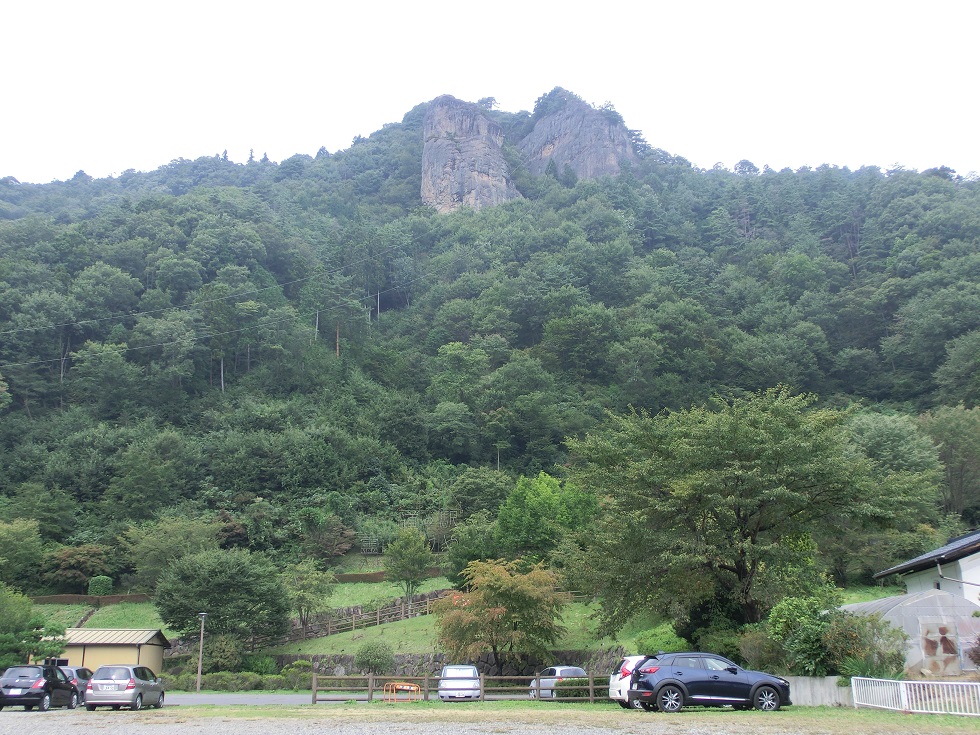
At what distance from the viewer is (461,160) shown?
11625cm

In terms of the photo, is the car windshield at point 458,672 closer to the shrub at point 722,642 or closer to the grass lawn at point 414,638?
the grass lawn at point 414,638

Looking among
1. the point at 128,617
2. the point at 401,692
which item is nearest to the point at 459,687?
the point at 401,692

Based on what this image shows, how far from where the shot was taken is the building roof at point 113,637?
110ft

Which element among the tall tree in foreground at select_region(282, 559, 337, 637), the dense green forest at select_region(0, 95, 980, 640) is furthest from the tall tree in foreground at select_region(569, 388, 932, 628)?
the tall tree in foreground at select_region(282, 559, 337, 637)

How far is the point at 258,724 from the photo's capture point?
13.7m

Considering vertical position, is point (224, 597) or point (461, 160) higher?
point (461, 160)

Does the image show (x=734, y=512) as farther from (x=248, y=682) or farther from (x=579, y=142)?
(x=579, y=142)

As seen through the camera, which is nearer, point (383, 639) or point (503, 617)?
point (503, 617)

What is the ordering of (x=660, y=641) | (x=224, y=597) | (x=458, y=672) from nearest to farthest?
(x=458, y=672), (x=660, y=641), (x=224, y=597)

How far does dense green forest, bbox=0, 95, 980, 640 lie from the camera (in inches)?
2031

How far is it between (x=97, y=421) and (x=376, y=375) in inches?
919

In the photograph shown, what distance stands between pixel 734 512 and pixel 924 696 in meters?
9.08

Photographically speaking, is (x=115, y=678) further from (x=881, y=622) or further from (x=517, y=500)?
(x=517, y=500)

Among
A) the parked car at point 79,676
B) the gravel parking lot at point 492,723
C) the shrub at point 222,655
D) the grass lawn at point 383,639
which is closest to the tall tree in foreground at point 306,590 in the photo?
the grass lawn at point 383,639
